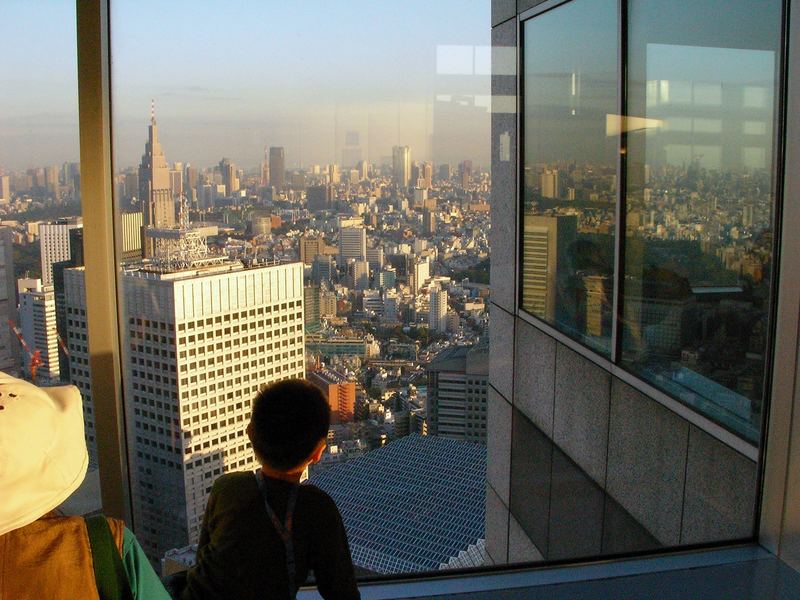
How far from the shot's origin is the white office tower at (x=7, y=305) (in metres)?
2.97

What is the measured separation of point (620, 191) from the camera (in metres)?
3.59

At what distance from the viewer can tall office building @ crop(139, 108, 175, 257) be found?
3.06m

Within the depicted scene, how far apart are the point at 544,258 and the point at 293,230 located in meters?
1.61

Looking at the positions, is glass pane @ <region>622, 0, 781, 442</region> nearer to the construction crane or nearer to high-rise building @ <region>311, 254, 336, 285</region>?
high-rise building @ <region>311, 254, 336, 285</region>

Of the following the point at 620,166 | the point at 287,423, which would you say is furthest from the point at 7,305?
the point at 620,166

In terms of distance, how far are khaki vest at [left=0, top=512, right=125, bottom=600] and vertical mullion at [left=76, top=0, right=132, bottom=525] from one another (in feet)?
5.93

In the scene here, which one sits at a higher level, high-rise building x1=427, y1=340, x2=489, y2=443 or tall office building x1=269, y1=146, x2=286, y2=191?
tall office building x1=269, y1=146, x2=286, y2=191

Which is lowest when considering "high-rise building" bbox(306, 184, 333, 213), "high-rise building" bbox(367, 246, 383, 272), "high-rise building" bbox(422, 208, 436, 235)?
"high-rise building" bbox(367, 246, 383, 272)

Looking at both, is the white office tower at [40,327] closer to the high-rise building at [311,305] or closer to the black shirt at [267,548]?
the high-rise building at [311,305]

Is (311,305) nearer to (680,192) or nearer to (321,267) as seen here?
(321,267)


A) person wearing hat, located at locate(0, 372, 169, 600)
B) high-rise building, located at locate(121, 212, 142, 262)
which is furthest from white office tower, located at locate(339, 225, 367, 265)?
person wearing hat, located at locate(0, 372, 169, 600)

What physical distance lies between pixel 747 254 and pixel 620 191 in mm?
636

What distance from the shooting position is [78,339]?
302cm

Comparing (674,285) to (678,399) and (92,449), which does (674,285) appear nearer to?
(678,399)
